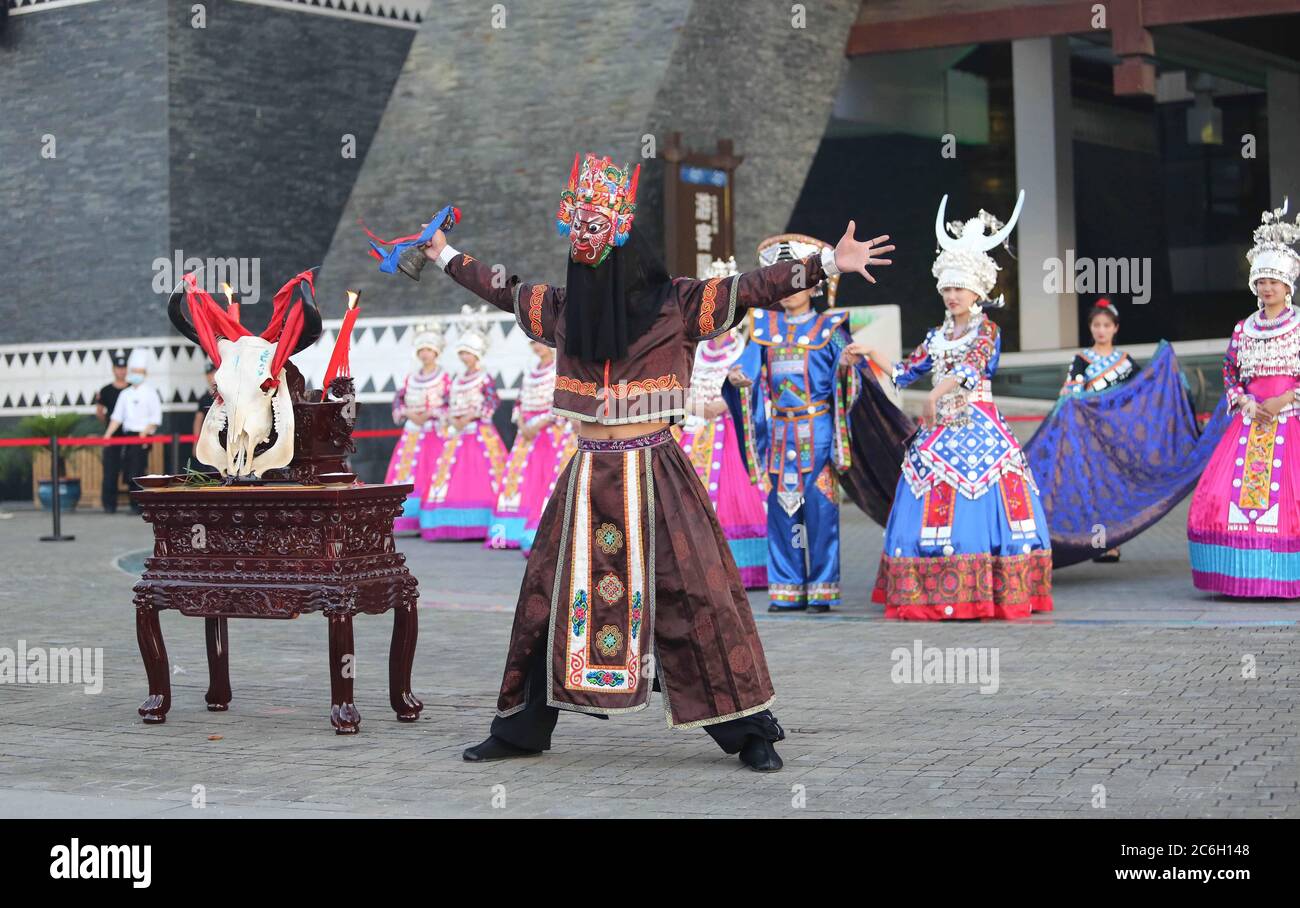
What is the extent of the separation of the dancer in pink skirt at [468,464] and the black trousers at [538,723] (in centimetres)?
960

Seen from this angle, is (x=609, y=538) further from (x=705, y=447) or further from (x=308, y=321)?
(x=705, y=447)

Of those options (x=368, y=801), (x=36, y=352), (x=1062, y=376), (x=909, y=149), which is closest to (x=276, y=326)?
(x=368, y=801)

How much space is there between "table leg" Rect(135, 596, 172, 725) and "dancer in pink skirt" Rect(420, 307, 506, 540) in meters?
8.71

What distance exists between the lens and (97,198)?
21641 millimetres

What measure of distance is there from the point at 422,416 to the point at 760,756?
10457 mm

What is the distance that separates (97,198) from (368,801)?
17.5 meters

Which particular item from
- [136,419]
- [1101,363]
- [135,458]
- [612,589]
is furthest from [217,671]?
[136,419]

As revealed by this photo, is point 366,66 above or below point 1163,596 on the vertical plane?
above

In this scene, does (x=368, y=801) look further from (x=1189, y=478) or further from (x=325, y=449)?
(x=1189, y=478)

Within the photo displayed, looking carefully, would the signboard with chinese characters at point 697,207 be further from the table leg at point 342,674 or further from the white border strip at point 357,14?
the table leg at point 342,674

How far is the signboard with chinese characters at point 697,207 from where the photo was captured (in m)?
17.9

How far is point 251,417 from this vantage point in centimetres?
706

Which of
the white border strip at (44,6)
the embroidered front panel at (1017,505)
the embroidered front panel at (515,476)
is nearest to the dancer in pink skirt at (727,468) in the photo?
the embroidered front panel at (1017,505)

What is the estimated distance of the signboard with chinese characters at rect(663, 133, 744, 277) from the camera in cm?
1789
